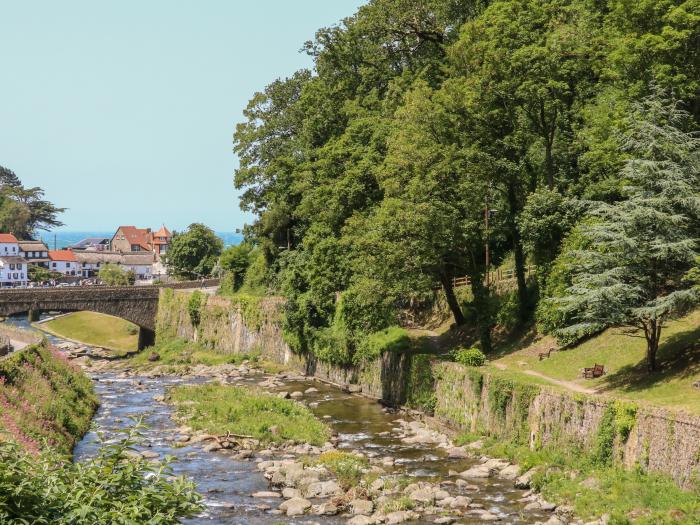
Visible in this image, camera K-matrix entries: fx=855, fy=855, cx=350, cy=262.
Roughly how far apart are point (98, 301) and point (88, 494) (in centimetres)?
8567

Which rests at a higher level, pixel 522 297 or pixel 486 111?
Result: pixel 486 111

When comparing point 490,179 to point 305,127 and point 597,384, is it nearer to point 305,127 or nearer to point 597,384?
point 597,384

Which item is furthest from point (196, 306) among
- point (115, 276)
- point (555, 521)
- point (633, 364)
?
point (115, 276)

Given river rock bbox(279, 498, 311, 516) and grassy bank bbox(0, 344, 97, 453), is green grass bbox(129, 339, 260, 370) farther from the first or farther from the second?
river rock bbox(279, 498, 311, 516)

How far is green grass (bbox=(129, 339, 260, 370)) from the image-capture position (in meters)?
89.1

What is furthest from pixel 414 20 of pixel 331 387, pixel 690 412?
pixel 690 412

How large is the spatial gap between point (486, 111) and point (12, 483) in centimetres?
4647

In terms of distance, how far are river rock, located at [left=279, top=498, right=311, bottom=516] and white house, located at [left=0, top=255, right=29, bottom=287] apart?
15821 cm

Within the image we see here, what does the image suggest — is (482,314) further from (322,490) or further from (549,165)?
(322,490)

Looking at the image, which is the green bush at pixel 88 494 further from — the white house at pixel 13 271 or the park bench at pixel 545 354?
the white house at pixel 13 271

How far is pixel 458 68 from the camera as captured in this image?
6172 centimetres

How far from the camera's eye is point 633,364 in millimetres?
45188

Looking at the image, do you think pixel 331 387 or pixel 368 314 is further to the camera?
pixel 331 387

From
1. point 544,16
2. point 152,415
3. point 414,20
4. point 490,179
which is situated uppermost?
point 414,20
